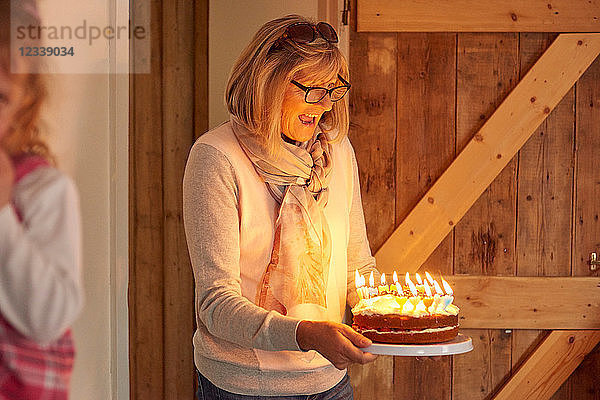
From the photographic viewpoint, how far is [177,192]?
9.93ft

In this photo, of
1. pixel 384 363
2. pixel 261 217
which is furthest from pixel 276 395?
pixel 384 363

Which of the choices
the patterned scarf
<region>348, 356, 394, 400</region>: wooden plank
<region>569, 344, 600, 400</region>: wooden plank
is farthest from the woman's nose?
<region>569, 344, 600, 400</region>: wooden plank

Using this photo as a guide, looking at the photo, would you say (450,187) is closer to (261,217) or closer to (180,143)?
(180,143)

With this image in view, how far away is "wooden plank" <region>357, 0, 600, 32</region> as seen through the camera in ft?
9.52

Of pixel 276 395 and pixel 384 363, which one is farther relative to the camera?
pixel 384 363

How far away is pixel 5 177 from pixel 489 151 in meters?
2.39

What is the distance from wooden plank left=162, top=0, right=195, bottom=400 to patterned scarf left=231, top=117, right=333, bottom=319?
1.18 m

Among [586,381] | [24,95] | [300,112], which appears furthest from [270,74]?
[586,381]

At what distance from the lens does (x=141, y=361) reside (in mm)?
3098

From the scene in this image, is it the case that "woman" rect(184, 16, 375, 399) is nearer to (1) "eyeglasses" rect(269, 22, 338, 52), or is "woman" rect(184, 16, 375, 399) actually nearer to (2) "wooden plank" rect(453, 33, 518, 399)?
(1) "eyeglasses" rect(269, 22, 338, 52)

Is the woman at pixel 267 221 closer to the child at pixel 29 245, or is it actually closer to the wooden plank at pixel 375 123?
the child at pixel 29 245

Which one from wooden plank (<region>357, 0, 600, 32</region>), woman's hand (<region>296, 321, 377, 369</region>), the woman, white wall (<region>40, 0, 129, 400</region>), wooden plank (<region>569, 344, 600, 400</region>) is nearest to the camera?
white wall (<region>40, 0, 129, 400</region>)

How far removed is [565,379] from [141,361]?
5.54 ft

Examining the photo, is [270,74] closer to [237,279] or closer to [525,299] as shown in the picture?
[237,279]
